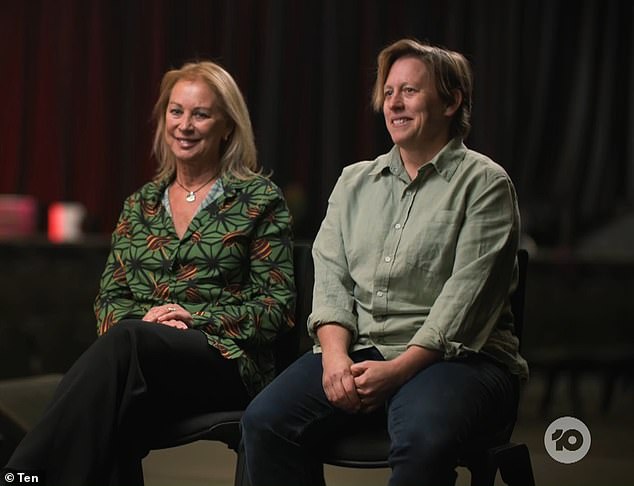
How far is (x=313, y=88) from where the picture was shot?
17.1 feet

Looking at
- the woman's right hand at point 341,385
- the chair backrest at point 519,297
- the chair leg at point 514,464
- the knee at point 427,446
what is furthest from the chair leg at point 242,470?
the chair backrest at point 519,297

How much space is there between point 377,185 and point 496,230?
0.91ft

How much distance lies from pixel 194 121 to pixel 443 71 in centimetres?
60

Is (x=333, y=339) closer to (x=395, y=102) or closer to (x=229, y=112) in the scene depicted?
Answer: (x=395, y=102)

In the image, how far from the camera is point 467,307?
221cm

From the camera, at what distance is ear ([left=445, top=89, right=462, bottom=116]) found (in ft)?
7.77

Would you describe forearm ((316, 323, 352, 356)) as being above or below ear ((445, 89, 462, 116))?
below

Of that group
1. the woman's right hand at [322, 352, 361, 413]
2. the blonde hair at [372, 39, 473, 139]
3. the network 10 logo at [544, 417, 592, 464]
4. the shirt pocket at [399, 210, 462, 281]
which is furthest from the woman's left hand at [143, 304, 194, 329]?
the network 10 logo at [544, 417, 592, 464]

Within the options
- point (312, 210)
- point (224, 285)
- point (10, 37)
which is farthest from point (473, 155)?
point (10, 37)

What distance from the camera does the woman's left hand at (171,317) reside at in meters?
2.42

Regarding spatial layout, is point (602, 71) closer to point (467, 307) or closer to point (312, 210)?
point (312, 210)

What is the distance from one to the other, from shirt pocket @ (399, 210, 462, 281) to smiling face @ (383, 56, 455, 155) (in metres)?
0.18

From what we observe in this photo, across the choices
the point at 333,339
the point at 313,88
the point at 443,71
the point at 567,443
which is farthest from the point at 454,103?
the point at 313,88

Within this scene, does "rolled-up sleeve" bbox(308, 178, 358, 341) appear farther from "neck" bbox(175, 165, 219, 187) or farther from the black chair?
"neck" bbox(175, 165, 219, 187)
